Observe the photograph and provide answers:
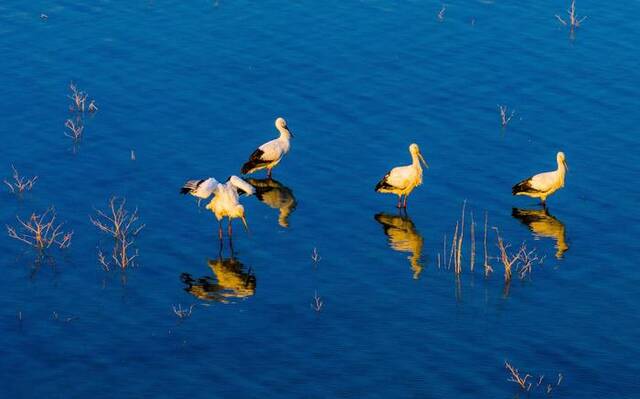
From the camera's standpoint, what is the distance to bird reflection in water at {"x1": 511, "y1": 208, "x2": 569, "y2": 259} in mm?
30547

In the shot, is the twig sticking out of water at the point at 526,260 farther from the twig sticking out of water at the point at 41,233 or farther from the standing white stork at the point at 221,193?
the twig sticking out of water at the point at 41,233

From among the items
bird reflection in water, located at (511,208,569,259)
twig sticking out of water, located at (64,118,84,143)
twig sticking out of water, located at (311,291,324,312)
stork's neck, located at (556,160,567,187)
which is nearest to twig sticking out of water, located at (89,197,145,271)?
twig sticking out of water, located at (311,291,324,312)

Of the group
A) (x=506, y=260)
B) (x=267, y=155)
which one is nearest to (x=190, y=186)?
(x=267, y=155)

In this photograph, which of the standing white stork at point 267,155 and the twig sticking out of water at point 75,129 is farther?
the twig sticking out of water at point 75,129

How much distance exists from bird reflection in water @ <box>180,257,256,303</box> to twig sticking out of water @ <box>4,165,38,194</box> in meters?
5.72

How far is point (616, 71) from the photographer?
4081cm

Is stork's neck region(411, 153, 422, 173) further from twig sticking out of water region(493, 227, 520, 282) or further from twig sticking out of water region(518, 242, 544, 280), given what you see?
twig sticking out of water region(493, 227, 520, 282)

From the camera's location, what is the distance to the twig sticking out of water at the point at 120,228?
2828 centimetres

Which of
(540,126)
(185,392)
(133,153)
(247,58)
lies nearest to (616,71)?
(540,126)

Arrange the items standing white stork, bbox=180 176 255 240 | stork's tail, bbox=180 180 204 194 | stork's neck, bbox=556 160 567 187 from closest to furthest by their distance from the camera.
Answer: standing white stork, bbox=180 176 255 240
stork's tail, bbox=180 180 204 194
stork's neck, bbox=556 160 567 187

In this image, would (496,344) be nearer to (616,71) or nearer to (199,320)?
(199,320)

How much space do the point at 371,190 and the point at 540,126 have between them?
648 cm

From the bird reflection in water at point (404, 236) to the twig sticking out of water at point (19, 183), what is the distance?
849 centimetres

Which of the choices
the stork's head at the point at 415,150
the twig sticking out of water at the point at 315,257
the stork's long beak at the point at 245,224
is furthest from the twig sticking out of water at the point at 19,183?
the stork's head at the point at 415,150
